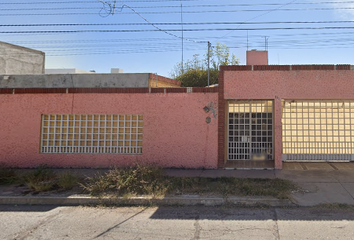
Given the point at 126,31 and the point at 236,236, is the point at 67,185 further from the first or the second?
the point at 126,31

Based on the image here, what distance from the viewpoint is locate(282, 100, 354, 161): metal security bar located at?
10.3m

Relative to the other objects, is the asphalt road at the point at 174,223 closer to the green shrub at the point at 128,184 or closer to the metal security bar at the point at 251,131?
the green shrub at the point at 128,184

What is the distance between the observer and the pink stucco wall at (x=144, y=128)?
9.31 m

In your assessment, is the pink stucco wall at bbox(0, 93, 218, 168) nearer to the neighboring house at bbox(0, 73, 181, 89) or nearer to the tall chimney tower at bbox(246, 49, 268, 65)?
the neighboring house at bbox(0, 73, 181, 89)

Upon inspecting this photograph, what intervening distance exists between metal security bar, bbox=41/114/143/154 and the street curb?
11.5ft

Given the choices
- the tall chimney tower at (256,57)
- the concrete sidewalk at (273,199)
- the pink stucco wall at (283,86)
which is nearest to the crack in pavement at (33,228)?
the concrete sidewalk at (273,199)

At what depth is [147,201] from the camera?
609 cm

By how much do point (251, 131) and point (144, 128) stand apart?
3919 mm

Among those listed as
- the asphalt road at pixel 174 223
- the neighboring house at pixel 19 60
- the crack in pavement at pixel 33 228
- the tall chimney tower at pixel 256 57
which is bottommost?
the crack in pavement at pixel 33 228

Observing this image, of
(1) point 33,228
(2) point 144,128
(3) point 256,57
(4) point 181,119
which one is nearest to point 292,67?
(3) point 256,57

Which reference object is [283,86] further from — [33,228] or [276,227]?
[33,228]

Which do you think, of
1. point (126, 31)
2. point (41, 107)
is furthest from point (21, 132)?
point (126, 31)

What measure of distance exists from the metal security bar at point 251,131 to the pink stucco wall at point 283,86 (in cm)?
94

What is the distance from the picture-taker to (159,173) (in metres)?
7.68
